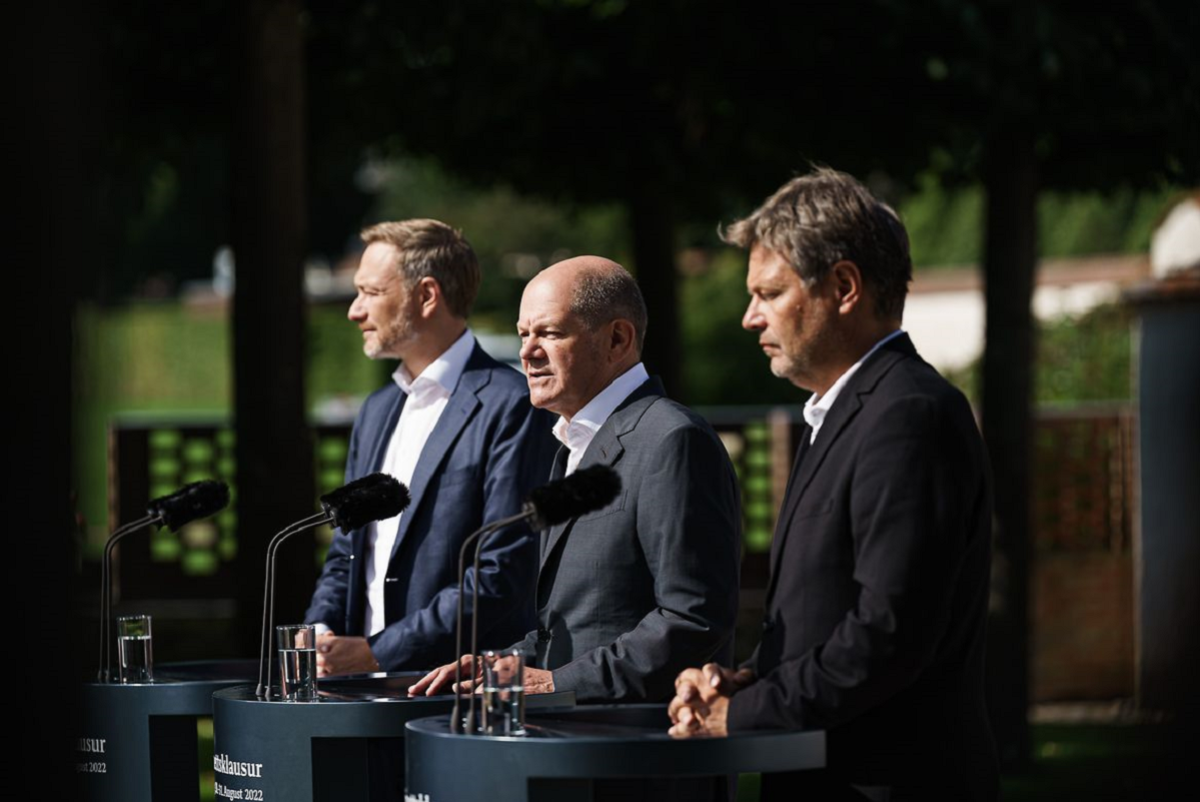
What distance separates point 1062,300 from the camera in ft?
73.3

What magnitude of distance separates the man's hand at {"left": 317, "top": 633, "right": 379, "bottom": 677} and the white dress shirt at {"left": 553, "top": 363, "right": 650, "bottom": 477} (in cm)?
83

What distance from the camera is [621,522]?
4023mm

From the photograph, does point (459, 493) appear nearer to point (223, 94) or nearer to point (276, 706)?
point (276, 706)

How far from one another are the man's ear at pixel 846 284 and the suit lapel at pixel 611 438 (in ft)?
2.64

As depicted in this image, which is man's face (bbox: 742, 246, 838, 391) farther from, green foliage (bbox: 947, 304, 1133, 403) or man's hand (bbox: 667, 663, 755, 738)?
green foliage (bbox: 947, 304, 1133, 403)

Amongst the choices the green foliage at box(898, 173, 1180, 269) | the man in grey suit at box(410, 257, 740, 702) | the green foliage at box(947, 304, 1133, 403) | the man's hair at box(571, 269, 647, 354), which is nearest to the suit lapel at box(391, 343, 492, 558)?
the man in grey suit at box(410, 257, 740, 702)

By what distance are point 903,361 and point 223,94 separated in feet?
21.9

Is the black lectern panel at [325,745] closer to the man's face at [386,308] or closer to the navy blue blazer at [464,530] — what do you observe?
the navy blue blazer at [464,530]

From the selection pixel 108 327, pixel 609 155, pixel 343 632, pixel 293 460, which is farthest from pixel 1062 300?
pixel 108 327

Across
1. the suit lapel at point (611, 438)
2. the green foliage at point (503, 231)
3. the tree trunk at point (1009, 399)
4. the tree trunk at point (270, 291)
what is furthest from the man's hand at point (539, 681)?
the green foliage at point (503, 231)

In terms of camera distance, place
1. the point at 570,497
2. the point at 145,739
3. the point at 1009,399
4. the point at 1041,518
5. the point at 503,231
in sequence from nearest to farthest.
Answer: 1. the point at 570,497
2. the point at 145,739
3. the point at 1009,399
4. the point at 1041,518
5. the point at 503,231

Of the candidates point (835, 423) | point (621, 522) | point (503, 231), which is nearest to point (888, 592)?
point (835, 423)

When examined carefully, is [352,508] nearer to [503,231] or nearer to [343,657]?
[343,657]

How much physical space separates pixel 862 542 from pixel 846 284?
48 centimetres
